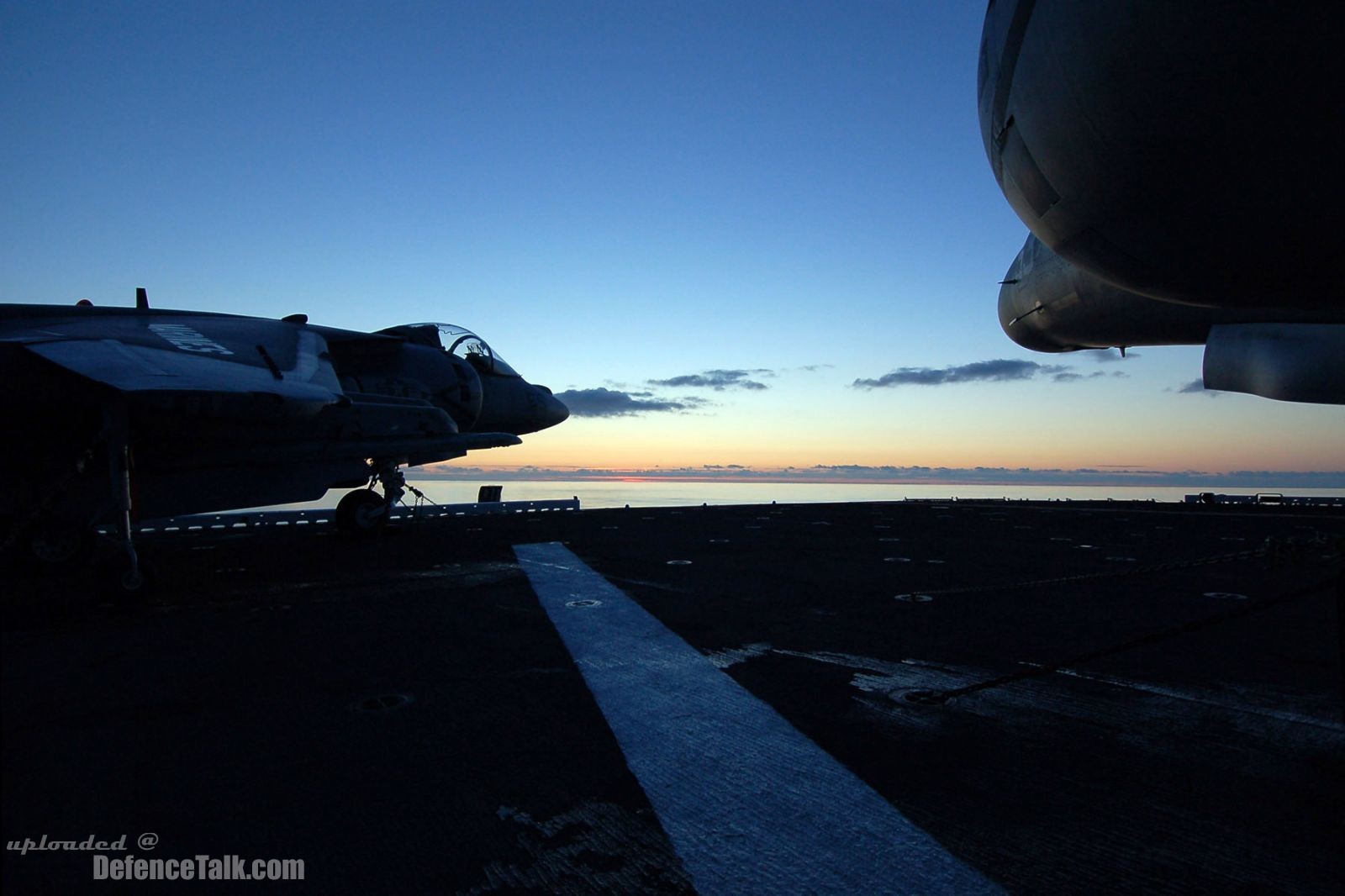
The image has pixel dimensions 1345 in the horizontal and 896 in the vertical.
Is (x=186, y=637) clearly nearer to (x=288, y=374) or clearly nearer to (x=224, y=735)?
(x=224, y=735)

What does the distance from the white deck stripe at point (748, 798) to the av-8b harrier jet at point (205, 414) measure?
5.28m

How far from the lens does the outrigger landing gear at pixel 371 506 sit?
1299cm

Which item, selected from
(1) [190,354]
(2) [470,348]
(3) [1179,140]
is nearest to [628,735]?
(3) [1179,140]

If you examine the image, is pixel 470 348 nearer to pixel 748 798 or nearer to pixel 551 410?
pixel 551 410

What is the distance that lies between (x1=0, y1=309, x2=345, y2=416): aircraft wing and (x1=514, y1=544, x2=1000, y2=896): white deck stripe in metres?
4.79

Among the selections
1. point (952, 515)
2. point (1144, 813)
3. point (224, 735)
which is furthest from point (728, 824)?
point (952, 515)

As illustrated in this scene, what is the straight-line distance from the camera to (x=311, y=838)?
2414 millimetres

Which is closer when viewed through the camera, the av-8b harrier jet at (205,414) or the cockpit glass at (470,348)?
the av-8b harrier jet at (205,414)

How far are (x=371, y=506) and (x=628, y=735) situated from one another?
11867mm

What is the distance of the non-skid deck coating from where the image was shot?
229cm

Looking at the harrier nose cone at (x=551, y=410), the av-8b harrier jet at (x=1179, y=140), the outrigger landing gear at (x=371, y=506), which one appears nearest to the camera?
the av-8b harrier jet at (x=1179, y=140)

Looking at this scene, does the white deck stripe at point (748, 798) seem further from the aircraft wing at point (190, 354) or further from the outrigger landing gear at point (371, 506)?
the outrigger landing gear at point (371, 506)

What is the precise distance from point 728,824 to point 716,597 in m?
4.66

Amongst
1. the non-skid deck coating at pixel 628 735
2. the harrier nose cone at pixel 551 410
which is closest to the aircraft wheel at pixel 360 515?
the harrier nose cone at pixel 551 410
